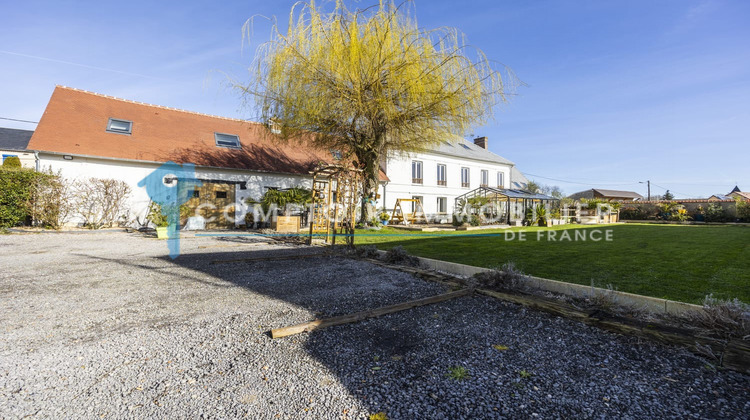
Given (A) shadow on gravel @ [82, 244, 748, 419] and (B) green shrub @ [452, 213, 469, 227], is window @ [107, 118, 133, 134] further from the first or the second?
(B) green shrub @ [452, 213, 469, 227]

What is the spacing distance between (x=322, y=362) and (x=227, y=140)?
16247mm

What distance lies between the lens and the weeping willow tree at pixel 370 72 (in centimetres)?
889

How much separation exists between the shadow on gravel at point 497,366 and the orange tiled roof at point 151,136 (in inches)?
384

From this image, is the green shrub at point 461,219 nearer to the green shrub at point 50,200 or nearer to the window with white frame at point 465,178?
the window with white frame at point 465,178

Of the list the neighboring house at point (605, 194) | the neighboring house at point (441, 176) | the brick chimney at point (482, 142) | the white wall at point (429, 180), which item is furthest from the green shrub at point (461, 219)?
the neighboring house at point (605, 194)

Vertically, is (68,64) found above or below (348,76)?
above

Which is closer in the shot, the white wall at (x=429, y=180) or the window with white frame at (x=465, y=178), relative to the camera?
the white wall at (x=429, y=180)

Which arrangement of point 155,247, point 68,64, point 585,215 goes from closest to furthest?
A: 1. point 155,247
2. point 68,64
3. point 585,215

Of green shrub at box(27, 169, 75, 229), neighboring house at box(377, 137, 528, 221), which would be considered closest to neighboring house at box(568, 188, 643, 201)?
neighboring house at box(377, 137, 528, 221)

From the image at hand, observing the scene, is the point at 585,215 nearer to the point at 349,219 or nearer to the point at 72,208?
the point at 349,219

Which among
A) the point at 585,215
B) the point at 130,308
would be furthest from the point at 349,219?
the point at 585,215

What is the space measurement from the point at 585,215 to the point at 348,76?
19.8 meters

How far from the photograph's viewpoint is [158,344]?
8.30ft

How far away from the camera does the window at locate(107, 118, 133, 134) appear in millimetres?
13345
